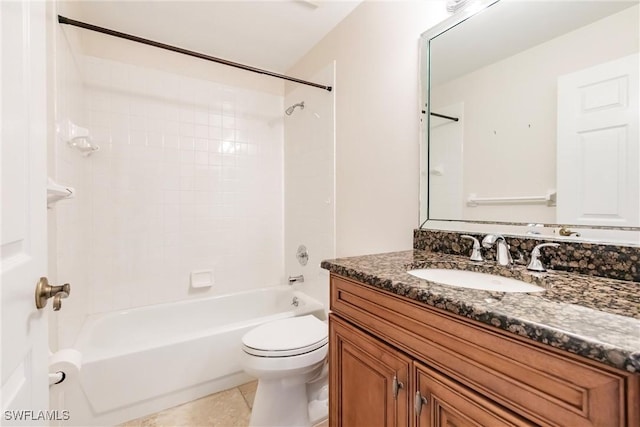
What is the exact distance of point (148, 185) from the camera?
2.14 meters

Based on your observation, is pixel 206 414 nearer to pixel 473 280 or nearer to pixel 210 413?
pixel 210 413

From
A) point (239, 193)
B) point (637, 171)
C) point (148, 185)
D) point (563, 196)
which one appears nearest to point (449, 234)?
point (563, 196)

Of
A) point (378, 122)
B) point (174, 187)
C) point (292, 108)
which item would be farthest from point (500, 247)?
point (174, 187)

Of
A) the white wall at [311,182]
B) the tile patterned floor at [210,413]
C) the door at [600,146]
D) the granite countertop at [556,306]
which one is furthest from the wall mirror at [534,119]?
the tile patterned floor at [210,413]

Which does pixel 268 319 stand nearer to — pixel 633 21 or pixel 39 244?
pixel 39 244

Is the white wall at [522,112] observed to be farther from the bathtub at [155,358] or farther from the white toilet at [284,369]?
the bathtub at [155,358]

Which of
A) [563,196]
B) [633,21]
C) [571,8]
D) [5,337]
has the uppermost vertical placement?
[571,8]

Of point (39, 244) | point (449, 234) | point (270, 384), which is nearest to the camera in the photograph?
point (39, 244)

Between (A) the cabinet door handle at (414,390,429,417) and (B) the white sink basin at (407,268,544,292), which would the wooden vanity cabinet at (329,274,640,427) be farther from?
(B) the white sink basin at (407,268,544,292)

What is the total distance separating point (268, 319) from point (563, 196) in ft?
5.46

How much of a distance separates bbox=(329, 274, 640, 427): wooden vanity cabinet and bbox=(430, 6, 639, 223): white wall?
0.62 m

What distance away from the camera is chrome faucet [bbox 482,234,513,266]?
979 millimetres

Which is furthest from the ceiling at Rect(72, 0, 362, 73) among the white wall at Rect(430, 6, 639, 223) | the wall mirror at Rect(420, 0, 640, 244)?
the white wall at Rect(430, 6, 639, 223)

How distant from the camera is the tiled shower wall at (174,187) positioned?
78.5 inches
